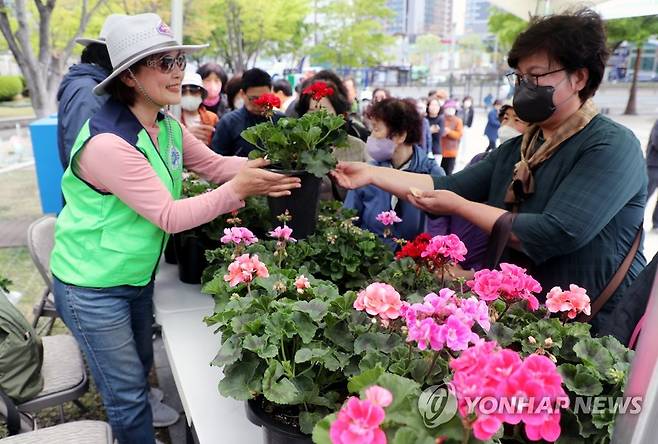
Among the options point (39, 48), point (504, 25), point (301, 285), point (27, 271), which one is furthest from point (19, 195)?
point (504, 25)

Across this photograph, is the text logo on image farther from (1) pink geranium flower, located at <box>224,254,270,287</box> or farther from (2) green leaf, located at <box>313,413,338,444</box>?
(1) pink geranium flower, located at <box>224,254,270,287</box>

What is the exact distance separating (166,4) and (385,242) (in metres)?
14.2

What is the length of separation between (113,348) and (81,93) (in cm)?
146

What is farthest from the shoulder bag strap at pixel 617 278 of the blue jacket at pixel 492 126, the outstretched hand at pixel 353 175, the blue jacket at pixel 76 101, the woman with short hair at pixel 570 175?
the blue jacket at pixel 492 126

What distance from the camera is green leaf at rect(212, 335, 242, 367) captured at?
121cm

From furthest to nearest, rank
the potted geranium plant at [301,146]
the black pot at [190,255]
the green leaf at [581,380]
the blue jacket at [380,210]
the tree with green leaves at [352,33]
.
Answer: the tree with green leaves at [352,33] → the blue jacket at [380,210] → the black pot at [190,255] → the potted geranium plant at [301,146] → the green leaf at [581,380]

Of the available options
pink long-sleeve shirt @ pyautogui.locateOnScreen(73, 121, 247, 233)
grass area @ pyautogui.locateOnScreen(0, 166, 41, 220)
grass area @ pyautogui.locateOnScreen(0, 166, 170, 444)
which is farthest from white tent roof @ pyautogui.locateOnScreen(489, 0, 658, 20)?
grass area @ pyautogui.locateOnScreen(0, 166, 41, 220)

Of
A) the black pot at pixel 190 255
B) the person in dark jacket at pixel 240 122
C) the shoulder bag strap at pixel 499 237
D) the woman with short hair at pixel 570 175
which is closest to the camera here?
the woman with short hair at pixel 570 175

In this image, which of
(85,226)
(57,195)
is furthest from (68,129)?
(57,195)

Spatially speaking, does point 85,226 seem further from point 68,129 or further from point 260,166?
point 68,129

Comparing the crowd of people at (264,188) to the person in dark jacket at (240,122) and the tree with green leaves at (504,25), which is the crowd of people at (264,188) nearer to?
the person in dark jacket at (240,122)

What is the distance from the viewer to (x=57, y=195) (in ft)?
21.1

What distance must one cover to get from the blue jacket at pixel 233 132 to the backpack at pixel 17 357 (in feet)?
5.87

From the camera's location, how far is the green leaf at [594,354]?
1.08m
